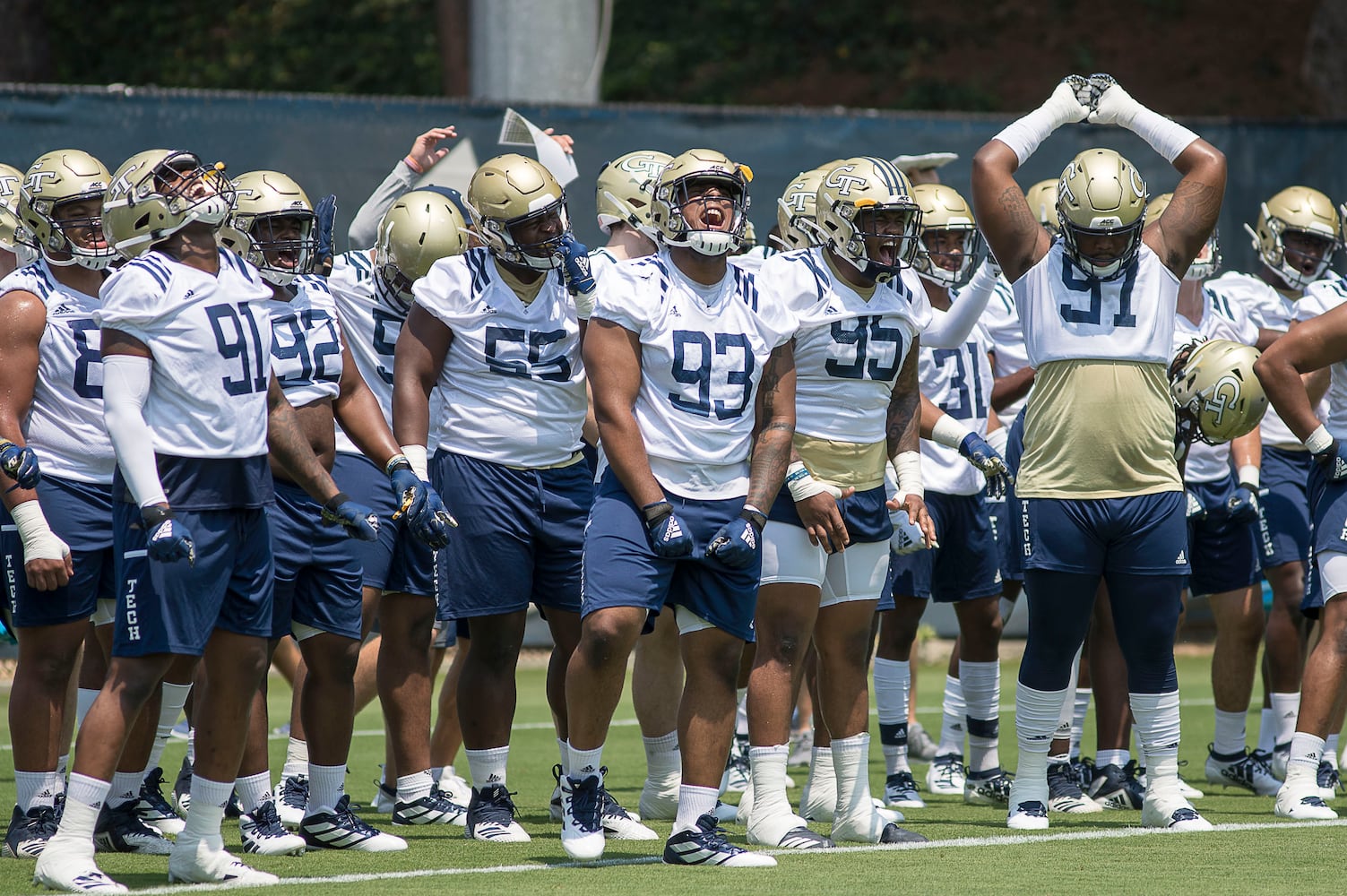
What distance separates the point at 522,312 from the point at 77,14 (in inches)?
628

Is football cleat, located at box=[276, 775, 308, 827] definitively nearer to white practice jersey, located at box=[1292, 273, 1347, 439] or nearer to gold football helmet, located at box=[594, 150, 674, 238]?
gold football helmet, located at box=[594, 150, 674, 238]

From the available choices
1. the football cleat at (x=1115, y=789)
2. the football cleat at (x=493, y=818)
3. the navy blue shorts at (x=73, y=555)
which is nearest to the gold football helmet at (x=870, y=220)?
the football cleat at (x=493, y=818)

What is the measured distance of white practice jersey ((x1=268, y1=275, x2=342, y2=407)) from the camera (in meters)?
6.17

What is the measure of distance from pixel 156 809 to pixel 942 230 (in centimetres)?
394

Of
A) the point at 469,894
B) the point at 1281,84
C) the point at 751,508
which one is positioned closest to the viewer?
the point at 469,894

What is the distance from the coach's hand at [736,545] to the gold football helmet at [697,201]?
883 millimetres

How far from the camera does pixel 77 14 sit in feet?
66.4

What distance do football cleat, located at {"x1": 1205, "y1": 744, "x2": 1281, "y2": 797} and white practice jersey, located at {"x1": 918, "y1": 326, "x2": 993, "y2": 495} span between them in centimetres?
166

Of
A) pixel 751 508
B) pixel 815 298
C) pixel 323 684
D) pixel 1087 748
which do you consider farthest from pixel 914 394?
pixel 1087 748

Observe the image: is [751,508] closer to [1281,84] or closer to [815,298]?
[815,298]

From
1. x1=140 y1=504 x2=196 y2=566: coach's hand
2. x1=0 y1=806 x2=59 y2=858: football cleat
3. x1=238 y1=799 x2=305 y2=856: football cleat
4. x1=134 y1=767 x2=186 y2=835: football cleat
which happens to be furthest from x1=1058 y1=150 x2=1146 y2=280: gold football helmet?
x1=0 y1=806 x2=59 y2=858: football cleat

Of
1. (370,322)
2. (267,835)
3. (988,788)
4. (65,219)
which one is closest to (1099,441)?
(988,788)

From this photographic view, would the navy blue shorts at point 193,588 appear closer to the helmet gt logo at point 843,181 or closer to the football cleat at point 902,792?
the helmet gt logo at point 843,181

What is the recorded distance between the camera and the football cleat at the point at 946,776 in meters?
7.79
